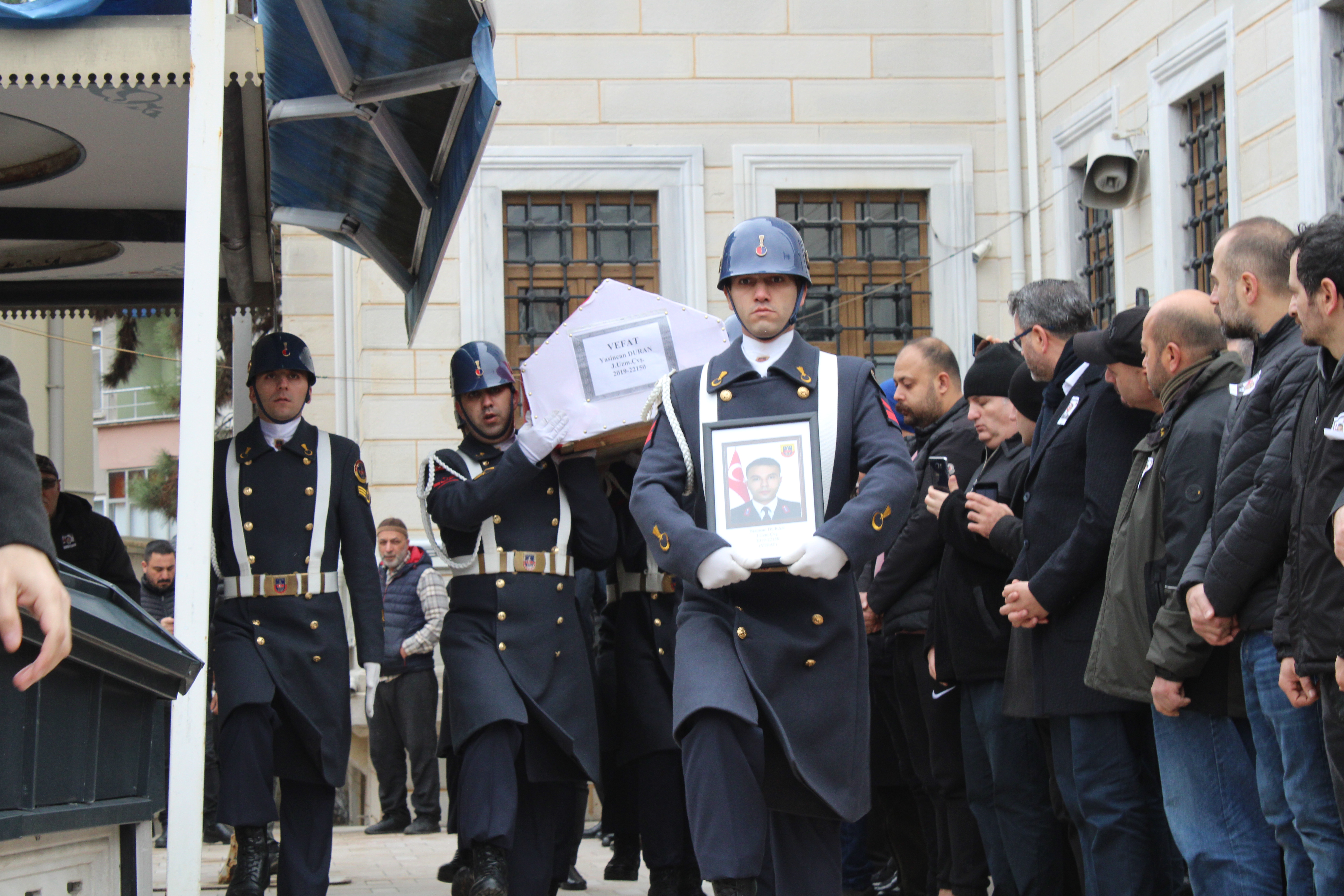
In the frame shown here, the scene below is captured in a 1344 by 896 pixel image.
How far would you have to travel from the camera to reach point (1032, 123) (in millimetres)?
12852

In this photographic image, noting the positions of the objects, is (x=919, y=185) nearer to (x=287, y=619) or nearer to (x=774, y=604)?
(x=287, y=619)

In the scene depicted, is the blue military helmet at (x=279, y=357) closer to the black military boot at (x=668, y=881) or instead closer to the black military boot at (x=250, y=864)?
the black military boot at (x=250, y=864)

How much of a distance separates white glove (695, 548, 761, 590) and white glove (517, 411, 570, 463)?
71.8 inches

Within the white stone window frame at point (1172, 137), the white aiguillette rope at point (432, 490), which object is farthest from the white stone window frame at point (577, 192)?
the white aiguillette rope at point (432, 490)

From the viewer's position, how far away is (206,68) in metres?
4.78

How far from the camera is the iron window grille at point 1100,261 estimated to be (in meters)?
11.7

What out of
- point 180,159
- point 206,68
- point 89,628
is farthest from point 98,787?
point 180,159

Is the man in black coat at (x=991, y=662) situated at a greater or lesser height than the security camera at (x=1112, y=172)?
lesser

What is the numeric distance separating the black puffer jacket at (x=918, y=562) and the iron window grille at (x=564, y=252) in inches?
257

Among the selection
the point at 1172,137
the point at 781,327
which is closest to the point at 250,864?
the point at 781,327

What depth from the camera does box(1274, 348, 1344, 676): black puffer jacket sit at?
12.5ft

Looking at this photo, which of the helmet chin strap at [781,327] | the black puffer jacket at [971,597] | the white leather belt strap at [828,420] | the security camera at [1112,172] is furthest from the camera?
the security camera at [1112,172]

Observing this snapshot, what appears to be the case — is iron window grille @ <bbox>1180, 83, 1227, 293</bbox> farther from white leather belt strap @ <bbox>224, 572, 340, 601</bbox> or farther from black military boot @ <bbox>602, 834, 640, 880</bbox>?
white leather belt strap @ <bbox>224, 572, 340, 601</bbox>

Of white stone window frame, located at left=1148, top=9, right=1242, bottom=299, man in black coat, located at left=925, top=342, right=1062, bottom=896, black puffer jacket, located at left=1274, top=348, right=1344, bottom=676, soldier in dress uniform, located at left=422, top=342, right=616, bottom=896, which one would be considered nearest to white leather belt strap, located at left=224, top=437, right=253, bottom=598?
soldier in dress uniform, located at left=422, top=342, right=616, bottom=896
